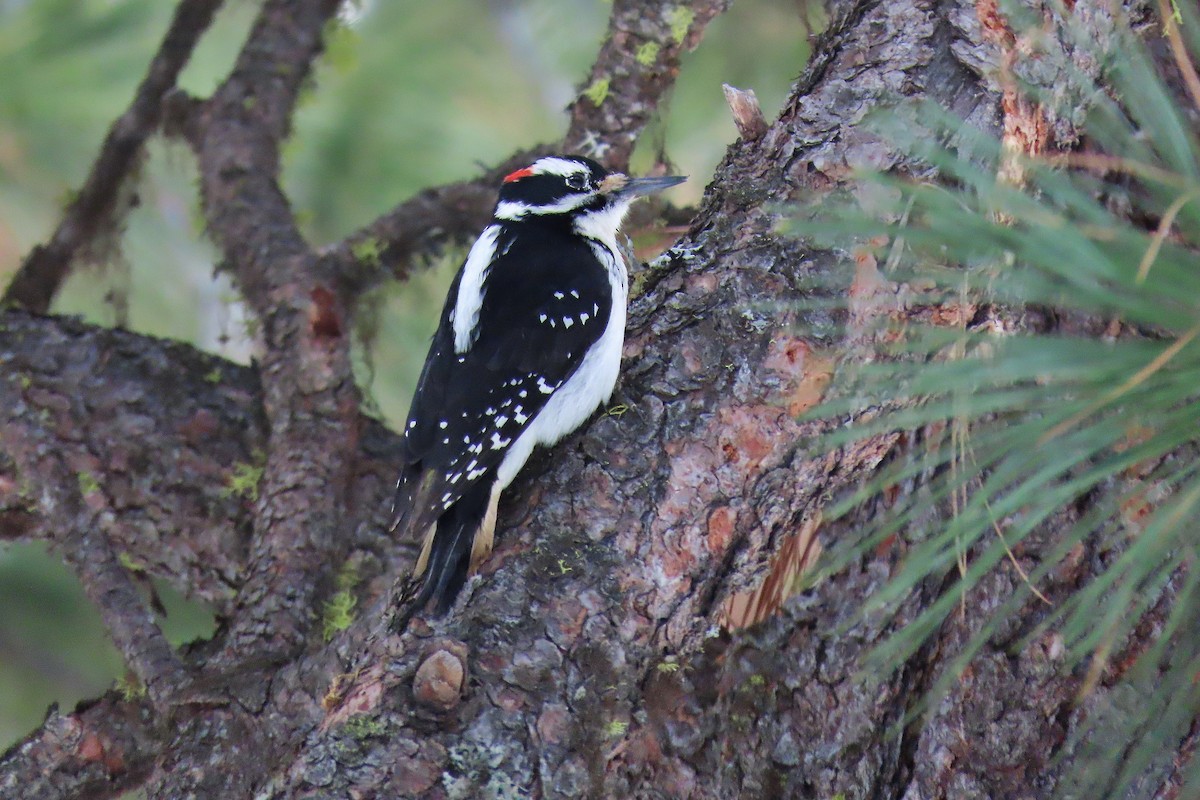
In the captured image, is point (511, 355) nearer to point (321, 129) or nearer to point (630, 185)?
point (630, 185)

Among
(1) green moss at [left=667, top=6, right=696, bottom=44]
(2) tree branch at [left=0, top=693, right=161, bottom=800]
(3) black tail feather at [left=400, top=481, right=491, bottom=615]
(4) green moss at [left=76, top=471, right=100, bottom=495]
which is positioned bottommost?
(2) tree branch at [left=0, top=693, right=161, bottom=800]

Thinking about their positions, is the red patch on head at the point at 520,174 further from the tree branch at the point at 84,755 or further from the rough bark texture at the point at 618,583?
the tree branch at the point at 84,755

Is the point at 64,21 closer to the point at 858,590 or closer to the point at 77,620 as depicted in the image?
the point at 77,620

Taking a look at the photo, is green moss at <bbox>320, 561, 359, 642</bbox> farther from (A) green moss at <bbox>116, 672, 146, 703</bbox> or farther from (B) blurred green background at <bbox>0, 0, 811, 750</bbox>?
(B) blurred green background at <bbox>0, 0, 811, 750</bbox>

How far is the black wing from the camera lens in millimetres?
1946

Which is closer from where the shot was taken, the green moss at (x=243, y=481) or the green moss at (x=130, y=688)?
the green moss at (x=130, y=688)

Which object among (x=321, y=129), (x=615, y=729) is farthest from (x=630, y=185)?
(x=321, y=129)

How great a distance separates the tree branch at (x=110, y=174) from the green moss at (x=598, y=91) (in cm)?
115

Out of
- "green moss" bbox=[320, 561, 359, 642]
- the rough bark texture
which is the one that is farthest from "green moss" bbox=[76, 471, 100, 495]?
"green moss" bbox=[320, 561, 359, 642]

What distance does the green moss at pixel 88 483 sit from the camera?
7.77 feet

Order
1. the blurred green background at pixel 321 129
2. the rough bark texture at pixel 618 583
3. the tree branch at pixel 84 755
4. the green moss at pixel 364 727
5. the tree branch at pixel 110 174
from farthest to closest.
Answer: the blurred green background at pixel 321 129 → the tree branch at pixel 110 174 → the tree branch at pixel 84 755 → the rough bark texture at pixel 618 583 → the green moss at pixel 364 727

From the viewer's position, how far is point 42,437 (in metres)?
2.38

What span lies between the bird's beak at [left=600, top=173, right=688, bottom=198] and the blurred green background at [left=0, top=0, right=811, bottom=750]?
2.29 feet

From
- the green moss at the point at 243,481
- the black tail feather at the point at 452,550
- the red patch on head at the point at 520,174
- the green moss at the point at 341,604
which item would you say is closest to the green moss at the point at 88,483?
the green moss at the point at 243,481
